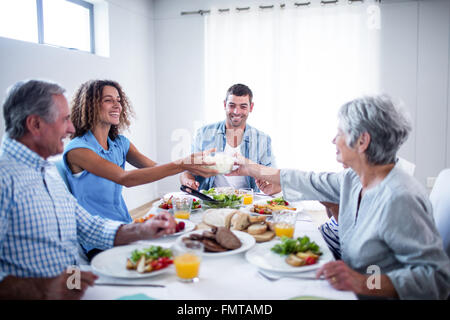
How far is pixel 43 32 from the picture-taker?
3652mm

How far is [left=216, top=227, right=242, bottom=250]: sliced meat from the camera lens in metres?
1.38

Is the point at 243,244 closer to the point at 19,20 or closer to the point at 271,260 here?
the point at 271,260

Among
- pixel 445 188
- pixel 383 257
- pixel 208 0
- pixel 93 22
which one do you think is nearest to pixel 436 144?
pixel 445 188

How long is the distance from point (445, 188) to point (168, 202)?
147 cm

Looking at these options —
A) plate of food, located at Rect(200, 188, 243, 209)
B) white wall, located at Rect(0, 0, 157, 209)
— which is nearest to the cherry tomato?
plate of food, located at Rect(200, 188, 243, 209)

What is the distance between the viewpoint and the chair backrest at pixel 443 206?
160cm

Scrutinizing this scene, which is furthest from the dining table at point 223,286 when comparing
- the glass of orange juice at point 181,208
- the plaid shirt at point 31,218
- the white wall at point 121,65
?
Answer: the white wall at point 121,65

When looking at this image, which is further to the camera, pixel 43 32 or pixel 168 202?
pixel 43 32

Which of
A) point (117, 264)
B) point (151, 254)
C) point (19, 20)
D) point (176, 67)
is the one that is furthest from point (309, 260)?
point (176, 67)

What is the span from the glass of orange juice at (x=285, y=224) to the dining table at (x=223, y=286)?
0.92 feet

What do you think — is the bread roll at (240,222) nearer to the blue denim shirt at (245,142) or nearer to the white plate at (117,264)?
the white plate at (117,264)

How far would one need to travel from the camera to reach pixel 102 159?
2.05 meters
